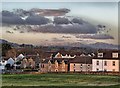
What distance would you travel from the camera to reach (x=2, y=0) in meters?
3.38

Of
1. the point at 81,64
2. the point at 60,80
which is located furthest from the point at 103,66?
the point at 60,80

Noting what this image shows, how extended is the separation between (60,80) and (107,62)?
66cm

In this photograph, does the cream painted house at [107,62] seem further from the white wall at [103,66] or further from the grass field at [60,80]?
the grass field at [60,80]

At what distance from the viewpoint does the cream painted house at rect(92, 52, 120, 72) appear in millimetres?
3355

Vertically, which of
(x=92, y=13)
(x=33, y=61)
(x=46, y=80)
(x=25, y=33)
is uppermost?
(x=92, y=13)

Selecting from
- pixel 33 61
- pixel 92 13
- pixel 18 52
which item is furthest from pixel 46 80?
pixel 92 13

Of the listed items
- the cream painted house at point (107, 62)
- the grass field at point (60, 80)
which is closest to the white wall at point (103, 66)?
the cream painted house at point (107, 62)

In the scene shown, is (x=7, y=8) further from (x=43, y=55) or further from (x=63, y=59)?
(x=63, y=59)

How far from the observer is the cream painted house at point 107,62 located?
3355 mm

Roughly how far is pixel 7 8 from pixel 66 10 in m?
0.77

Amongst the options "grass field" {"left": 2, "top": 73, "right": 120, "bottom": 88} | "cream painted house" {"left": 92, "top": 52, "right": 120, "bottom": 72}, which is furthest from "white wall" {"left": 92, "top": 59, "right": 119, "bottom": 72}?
"grass field" {"left": 2, "top": 73, "right": 120, "bottom": 88}

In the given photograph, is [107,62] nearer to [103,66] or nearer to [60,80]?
[103,66]

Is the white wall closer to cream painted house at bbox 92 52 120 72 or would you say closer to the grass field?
cream painted house at bbox 92 52 120 72

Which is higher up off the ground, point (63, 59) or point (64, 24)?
point (64, 24)
